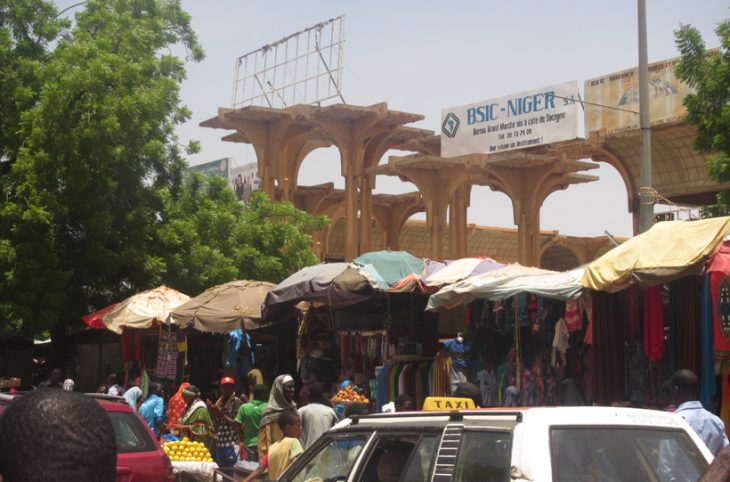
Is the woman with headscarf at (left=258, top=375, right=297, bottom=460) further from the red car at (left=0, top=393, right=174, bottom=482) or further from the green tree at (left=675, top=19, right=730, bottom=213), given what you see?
the green tree at (left=675, top=19, right=730, bottom=213)

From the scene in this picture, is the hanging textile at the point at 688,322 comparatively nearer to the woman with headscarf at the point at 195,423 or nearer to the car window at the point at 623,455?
the car window at the point at 623,455

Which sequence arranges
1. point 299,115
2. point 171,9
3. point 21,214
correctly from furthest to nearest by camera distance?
point 299,115, point 171,9, point 21,214

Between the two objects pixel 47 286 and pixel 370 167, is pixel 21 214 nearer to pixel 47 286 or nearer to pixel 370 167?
pixel 47 286

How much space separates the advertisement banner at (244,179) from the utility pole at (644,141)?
192 ft

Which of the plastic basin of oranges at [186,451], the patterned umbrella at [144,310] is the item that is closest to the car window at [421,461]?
the plastic basin of oranges at [186,451]

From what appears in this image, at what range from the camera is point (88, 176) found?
24812 millimetres

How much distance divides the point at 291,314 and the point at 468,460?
11857 millimetres

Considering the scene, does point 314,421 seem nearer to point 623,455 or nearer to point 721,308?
point 721,308

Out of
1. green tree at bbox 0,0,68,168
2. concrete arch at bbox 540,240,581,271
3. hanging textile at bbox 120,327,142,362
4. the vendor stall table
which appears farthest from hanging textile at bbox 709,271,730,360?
concrete arch at bbox 540,240,581,271

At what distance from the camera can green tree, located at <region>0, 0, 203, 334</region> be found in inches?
966

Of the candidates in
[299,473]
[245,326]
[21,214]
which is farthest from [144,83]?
[299,473]

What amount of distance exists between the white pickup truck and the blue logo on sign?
3138 centimetres

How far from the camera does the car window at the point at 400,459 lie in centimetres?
584

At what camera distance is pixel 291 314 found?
1725 centimetres
